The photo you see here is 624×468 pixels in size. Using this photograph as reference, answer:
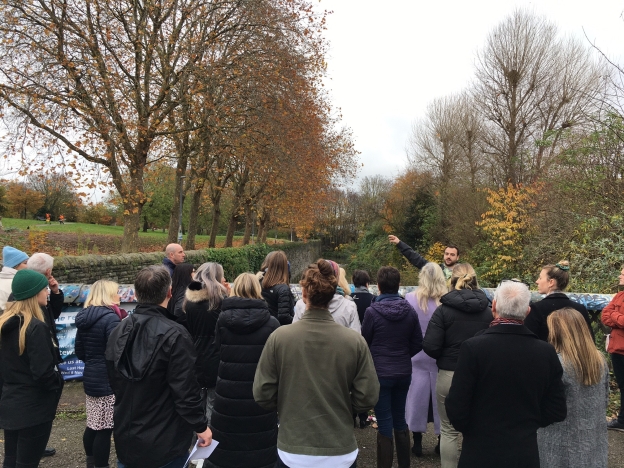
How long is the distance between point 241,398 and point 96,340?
1.49 meters

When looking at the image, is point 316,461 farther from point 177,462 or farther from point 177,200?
point 177,200

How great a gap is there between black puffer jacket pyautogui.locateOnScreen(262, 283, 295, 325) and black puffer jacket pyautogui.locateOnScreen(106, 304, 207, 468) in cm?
159

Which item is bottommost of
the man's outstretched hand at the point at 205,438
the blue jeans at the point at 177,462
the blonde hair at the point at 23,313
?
the blue jeans at the point at 177,462

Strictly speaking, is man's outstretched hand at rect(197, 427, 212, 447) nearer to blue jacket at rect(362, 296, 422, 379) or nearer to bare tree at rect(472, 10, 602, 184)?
blue jacket at rect(362, 296, 422, 379)

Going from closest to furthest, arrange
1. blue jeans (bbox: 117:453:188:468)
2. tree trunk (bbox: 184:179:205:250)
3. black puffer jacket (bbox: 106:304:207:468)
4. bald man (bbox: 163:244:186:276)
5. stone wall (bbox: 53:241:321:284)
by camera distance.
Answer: black puffer jacket (bbox: 106:304:207:468) → blue jeans (bbox: 117:453:188:468) → bald man (bbox: 163:244:186:276) → stone wall (bbox: 53:241:321:284) → tree trunk (bbox: 184:179:205:250)

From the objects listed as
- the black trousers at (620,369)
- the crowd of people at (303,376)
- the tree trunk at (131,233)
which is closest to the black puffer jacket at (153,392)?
the crowd of people at (303,376)

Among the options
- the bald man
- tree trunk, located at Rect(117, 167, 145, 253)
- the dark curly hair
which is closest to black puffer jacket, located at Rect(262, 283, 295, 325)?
the dark curly hair

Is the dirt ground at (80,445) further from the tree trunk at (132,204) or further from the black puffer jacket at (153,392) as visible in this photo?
the tree trunk at (132,204)

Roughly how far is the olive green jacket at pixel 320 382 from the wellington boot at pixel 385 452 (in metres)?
1.32

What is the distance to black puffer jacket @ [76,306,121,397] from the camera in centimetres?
365

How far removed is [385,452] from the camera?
3.61m

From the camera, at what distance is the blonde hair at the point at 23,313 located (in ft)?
9.89

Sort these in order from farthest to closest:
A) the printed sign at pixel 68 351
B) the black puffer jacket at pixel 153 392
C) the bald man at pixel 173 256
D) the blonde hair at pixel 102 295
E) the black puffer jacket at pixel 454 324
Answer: the printed sign at pixel 68 351, the bald man at pixel 173 256, the blonde hair at pixel 102 295, the black puffer jacket at pixel 454 324, the black puffer jacket at pixel 153 392

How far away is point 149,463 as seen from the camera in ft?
8.40
